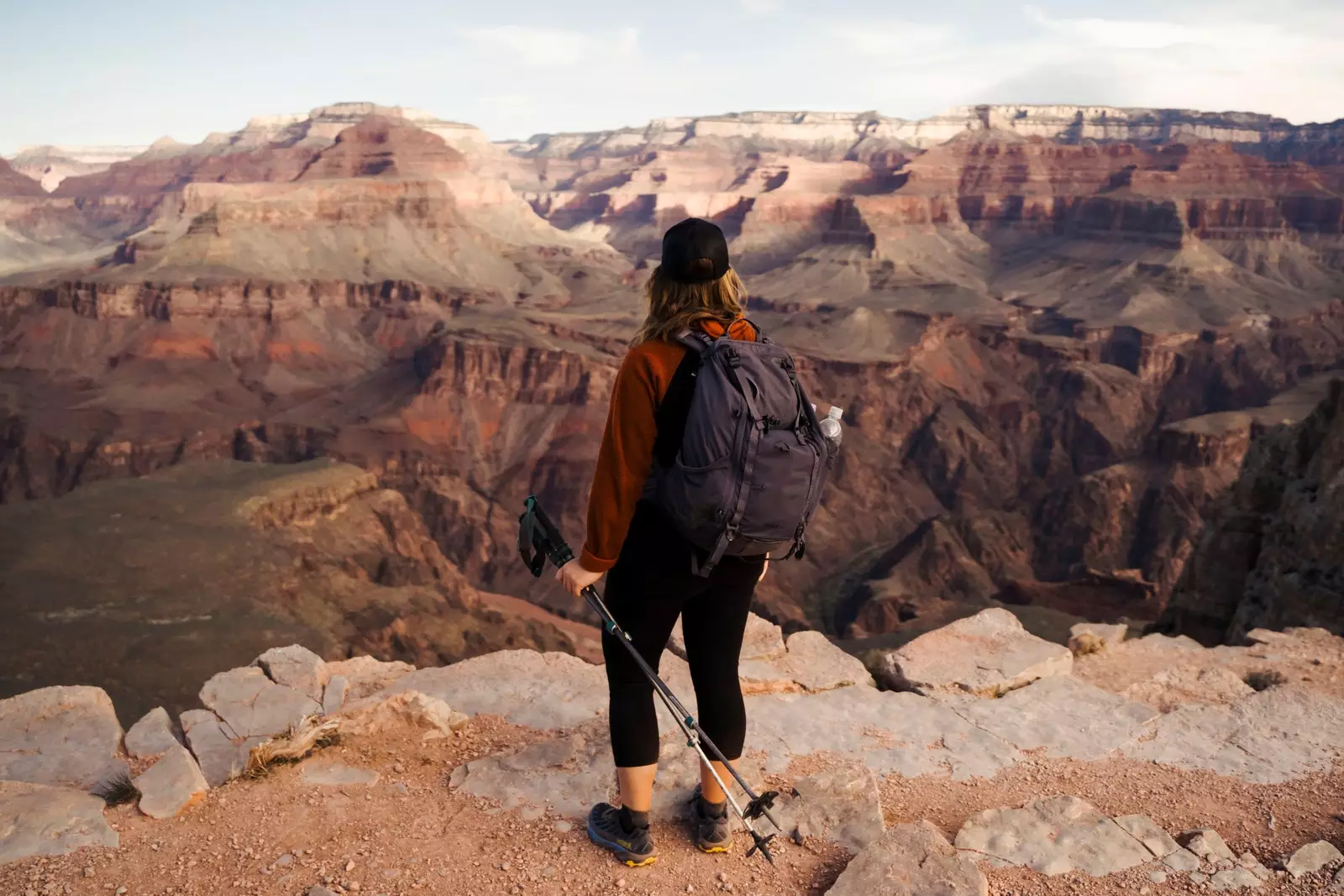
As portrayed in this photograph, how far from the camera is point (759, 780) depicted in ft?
19.1

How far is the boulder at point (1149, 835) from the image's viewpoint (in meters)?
4.96

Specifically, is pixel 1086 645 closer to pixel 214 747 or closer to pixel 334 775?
pixel 334 775

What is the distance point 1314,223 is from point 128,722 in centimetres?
13457

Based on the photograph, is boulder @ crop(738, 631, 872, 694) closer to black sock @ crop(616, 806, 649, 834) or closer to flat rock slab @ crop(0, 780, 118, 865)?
black sock @ crop(616, 806, 649, 834)

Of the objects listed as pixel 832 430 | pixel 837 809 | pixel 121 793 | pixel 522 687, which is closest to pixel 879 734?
pixel 837 809

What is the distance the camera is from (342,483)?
39.5m

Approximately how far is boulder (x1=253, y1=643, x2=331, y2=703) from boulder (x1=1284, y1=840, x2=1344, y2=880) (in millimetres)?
6200

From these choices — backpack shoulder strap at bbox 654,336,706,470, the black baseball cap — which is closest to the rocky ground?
backpack shoulder strap at bbox 654,336,706,470

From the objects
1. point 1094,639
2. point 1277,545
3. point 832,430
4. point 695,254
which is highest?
point 695,254

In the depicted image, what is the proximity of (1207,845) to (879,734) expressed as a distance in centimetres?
224

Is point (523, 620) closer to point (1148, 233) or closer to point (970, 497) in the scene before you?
point (970, 497)

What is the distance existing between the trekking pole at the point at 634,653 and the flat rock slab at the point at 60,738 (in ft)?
11.5

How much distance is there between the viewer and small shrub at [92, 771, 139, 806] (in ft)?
17.6

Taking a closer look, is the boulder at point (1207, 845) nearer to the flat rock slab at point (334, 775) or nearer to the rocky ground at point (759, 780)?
the rocky ground at point (759, 780)
